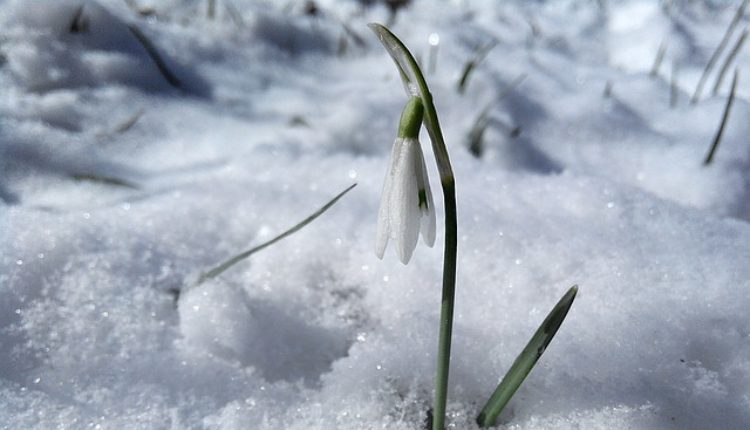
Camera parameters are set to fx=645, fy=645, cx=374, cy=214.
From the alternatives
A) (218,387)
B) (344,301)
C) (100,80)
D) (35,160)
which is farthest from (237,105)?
(218,387)

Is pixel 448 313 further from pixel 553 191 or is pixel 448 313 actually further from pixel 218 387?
pixel 553 191

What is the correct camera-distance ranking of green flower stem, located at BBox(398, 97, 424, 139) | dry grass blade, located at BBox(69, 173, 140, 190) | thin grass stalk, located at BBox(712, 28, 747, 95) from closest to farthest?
green flower stem, located at BBox(398, 97, 424, 139) < dry grass blade, located at BBox(69, 173, 140, 190) < thin grass stalk, located at BBox(712, 28, 747, 95)

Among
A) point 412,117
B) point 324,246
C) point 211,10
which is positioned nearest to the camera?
point 412,117

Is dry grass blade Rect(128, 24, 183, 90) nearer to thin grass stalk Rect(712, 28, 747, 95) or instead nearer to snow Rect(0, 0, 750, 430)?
snow Rect(0, 0, 750, 430)

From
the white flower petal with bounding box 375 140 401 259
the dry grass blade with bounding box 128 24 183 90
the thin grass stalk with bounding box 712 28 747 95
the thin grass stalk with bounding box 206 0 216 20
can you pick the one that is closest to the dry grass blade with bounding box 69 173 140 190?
the dry grass blade with bounding box 128 24 183 90

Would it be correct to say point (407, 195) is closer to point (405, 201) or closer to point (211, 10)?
point (405, 201)

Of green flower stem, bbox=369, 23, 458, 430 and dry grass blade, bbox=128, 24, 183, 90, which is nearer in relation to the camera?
green flower stem, bbox=369, 23, 458, 430

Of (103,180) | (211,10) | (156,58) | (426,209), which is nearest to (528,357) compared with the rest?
(426,209)
